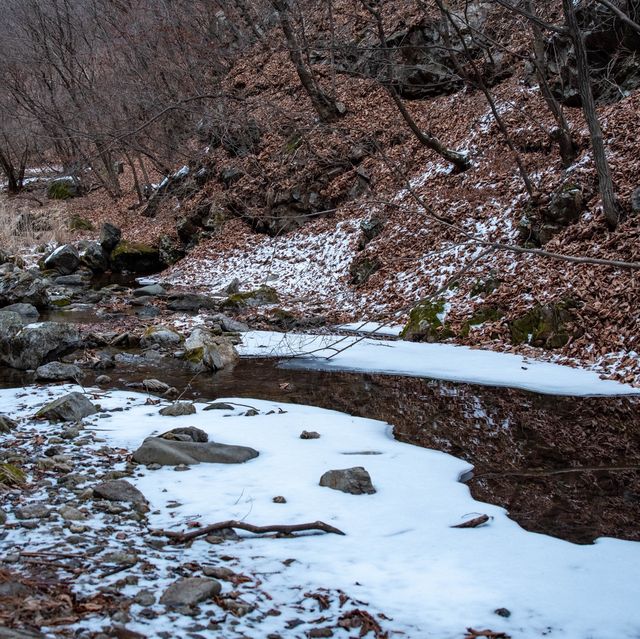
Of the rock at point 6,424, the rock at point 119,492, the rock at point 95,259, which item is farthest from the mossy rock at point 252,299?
the rock at point 119,492

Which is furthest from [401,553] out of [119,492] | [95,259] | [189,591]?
[95,259]

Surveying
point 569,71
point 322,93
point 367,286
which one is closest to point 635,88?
point 569,71

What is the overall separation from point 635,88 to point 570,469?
8.80m

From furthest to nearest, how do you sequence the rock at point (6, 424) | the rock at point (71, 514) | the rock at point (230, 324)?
the rock at point (230, 324) < the rock at point (6, 424) < the rock at point (71, 514)

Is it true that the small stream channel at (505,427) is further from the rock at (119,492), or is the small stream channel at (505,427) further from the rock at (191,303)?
the rock at (191,303)

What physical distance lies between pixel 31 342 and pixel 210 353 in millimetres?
2674

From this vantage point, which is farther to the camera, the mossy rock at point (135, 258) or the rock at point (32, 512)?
the mossy rock at point (135, 258)

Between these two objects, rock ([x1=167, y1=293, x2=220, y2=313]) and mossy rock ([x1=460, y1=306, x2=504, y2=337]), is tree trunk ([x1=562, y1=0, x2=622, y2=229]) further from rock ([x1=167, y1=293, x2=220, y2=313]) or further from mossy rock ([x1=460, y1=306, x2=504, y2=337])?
rock ([x1=167, y1=293, x2=220, y2=313])

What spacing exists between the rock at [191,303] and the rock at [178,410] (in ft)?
22.2

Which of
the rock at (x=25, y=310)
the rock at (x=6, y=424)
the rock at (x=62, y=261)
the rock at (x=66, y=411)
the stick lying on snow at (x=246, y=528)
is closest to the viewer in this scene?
the stick lying on snow at (x=246, y=528)

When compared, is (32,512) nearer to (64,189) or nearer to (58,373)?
(58,373)

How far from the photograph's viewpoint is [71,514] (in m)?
3.67

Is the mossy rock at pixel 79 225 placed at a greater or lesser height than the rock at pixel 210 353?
greater

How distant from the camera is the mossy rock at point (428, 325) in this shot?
9.56 m
